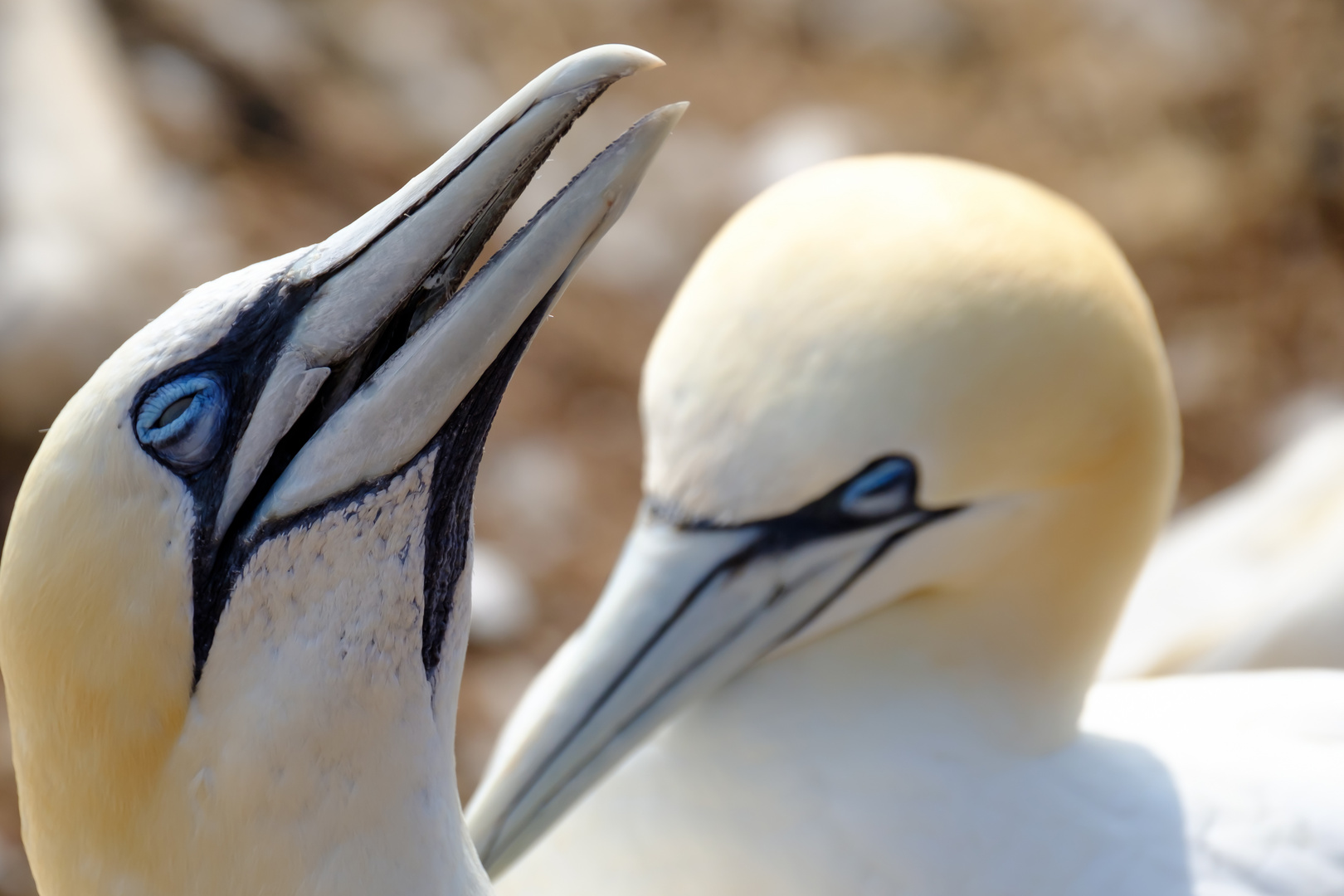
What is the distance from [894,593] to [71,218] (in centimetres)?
440

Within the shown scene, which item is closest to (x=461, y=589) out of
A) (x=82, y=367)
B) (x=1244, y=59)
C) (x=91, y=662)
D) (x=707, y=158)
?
(x=91, y=662)

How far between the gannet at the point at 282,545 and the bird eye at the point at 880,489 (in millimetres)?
611

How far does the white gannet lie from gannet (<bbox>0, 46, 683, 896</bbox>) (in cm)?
211

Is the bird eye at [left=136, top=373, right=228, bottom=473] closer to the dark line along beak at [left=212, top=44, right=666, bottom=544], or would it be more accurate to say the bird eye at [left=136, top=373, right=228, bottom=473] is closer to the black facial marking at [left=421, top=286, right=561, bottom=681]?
the dark line along beak at [left=212, top=44, right=666, bottom=544]

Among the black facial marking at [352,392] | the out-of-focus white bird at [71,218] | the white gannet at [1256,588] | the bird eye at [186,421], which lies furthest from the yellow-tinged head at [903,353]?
the out-of-focus white bird at [71,218]

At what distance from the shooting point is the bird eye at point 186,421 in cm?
139

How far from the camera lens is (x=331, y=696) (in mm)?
1409

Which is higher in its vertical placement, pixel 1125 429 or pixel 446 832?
pixel 446 832

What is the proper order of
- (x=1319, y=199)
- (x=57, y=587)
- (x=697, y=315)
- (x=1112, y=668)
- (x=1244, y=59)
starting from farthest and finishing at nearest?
(x=1244, y=59) → (x=1319, y=199) → (x=1112, y=668) → (x=697, y=315) → (x=57, y=587)

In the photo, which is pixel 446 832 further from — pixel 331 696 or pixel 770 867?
pixel 770 867

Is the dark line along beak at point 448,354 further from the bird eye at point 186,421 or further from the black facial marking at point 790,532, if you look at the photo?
the black facial marking at point 790,532

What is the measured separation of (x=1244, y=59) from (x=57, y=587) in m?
7.52

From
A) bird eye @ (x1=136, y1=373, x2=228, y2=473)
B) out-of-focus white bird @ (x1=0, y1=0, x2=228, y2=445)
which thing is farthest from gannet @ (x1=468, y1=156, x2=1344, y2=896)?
out-of-focus white bird @ (x1=0, y1=0, x2=228, y2=445)

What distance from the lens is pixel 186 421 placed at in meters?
1.41
